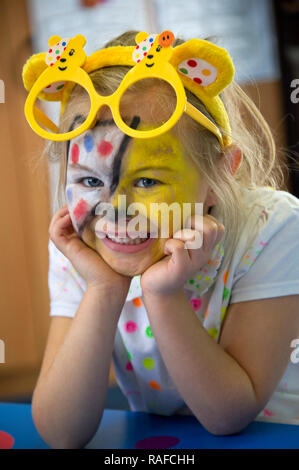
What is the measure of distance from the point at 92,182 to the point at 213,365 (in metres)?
0.25

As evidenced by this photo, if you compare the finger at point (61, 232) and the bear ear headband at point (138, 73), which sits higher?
the bear ear headband at point (138, 73)

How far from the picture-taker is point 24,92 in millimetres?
1776

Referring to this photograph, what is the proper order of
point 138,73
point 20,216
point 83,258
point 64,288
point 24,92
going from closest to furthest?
1. point 138,73
2. point 83,258
3. point 64,288
4. point 24,92
5. point 20,216

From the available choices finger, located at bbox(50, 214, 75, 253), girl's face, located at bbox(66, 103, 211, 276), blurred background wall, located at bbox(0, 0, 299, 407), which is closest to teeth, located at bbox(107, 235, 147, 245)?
girl's face, located at bbox(66, 103, 211, 276)

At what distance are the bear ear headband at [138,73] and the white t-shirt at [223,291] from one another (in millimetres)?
138

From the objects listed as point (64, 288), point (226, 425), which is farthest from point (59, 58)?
point (226, 425)

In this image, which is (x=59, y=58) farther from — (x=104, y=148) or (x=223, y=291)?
(x=223, y=291)

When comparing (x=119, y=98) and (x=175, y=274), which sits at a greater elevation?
(x=119, y=98)

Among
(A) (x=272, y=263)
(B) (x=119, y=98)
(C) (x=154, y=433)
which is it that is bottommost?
(C) (x=154, y=433)

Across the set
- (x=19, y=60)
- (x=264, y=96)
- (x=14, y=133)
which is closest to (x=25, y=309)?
(x=14, y=133)

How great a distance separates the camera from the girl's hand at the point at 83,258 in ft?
2.12

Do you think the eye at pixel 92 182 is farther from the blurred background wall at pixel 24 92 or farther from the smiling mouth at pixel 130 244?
the blurred background wall at pixel 24 92

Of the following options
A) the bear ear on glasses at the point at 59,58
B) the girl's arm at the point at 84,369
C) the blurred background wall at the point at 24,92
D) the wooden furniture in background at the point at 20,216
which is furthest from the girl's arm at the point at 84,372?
the wooden furniture in background at the point at 20,216
